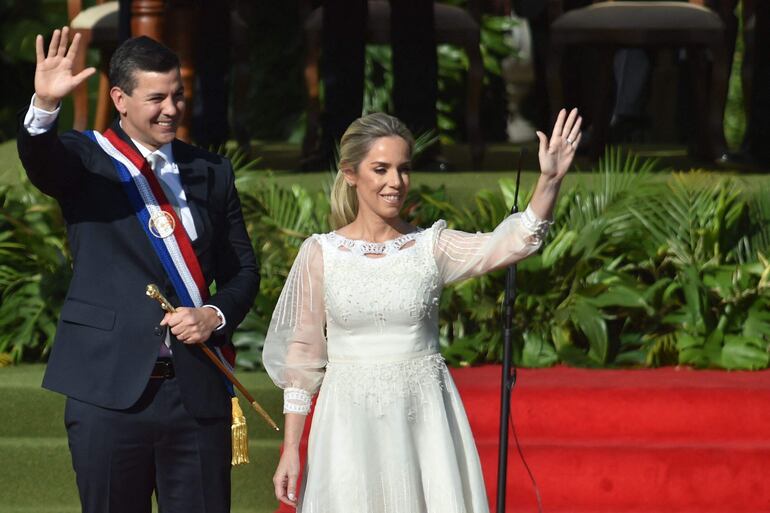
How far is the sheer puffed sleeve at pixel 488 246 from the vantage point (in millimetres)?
3617

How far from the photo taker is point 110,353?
3.74 metres

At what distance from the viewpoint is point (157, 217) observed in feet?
12.3

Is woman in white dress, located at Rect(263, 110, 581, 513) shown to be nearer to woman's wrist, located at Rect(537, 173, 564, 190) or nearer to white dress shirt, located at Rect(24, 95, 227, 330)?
woman's wrist, located at Rect(537, 173, 564, 190)

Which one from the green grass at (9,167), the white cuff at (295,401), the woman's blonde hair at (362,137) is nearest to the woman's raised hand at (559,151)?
the woman's blonde hair at (362,137)

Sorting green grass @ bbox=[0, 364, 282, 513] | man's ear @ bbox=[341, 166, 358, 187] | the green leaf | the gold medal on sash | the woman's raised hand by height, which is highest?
the woman's raised hand

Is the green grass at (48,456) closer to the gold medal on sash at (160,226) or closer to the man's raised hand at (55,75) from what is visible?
the gold medal on sash at (160,226)

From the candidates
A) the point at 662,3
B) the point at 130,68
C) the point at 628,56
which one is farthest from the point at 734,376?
the point at 628,56

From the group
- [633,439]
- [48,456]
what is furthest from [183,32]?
[633,439]

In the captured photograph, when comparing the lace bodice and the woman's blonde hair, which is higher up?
the woman's blonde hair

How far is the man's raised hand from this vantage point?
3.44m

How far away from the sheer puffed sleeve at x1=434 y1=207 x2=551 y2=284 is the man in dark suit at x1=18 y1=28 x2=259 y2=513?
52 cm

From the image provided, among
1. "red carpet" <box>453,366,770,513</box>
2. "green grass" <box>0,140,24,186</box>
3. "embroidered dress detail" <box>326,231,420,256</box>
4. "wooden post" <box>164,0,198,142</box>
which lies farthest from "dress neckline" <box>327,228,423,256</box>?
"green grass" <box>0,140,24,186</box>

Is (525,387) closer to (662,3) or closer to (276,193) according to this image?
(276,193)

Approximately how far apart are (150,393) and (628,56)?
7622 millimetres
